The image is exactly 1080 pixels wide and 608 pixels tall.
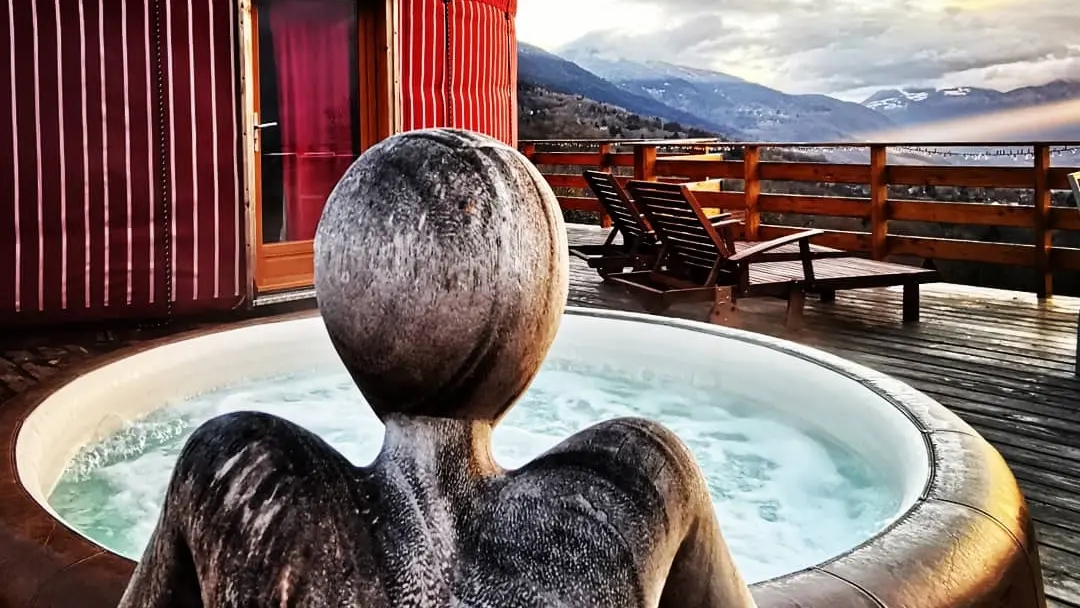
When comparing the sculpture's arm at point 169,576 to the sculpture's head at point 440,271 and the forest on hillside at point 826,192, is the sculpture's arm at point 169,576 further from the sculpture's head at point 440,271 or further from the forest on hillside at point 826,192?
the forest on hillside at point 826,192

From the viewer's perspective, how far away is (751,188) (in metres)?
6.70

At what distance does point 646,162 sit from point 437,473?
725cm

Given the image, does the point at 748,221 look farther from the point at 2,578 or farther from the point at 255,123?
the point at 2,578

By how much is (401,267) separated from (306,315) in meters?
2.75

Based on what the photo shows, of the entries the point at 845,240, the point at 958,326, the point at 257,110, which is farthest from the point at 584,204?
the point at 958,326

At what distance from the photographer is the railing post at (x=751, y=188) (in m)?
6.59

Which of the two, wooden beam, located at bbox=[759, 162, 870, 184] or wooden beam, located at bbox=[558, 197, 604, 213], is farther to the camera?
wooden beam, located at bbox=[558, 197, 604, 213]

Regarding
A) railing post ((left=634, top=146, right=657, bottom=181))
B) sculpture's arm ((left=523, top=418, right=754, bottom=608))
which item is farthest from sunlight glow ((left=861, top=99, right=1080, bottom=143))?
sculpture's arm ((left=523, top=418, right=754, bottom=608))

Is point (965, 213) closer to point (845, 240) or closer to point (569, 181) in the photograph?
point (845, 240)

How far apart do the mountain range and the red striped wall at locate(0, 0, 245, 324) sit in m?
11.8

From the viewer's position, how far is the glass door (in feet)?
16.4

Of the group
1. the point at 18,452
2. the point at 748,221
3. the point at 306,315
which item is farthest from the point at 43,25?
the point at 748,221

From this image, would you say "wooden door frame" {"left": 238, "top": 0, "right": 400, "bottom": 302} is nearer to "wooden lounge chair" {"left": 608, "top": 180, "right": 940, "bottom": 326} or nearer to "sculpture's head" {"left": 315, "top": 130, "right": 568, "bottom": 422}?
"wooden lounge chair" {"left": 608, "top": 180, "right": 940, "bottom": 326}

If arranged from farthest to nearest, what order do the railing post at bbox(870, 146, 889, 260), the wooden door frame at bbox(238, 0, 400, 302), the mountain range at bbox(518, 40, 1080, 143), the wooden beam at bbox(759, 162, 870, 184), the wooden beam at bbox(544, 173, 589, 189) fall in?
the mountain range at bbox(518, 40, 1080, 143), the wooden beam at bbox(544, 173, 589, 189), the wooden beam at bbox(759, 162, 870, 184), the railing post at bbox(870, 146, 889, 260), the wooden door frame at bbox(238, 0, 400, 302)
